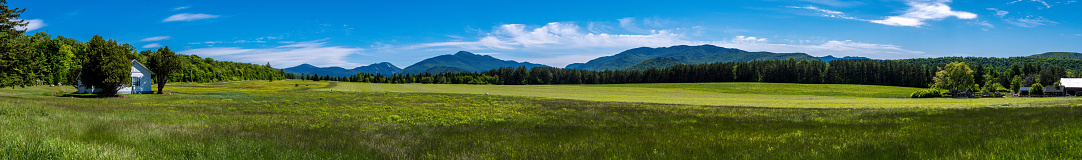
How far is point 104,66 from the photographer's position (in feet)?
137

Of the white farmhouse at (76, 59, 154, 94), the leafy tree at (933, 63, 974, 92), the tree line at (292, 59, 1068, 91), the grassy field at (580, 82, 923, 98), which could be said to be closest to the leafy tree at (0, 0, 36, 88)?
the white farmhouse at (76, 59, 154, 94)

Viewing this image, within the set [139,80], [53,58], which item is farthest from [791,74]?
[53,58]

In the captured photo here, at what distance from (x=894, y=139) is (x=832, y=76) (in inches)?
6911

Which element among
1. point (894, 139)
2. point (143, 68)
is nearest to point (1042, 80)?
point (894, 139)

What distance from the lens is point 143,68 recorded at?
2082 inches

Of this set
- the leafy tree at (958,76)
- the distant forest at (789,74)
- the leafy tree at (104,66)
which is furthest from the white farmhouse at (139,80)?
the distant forest at (789,74)

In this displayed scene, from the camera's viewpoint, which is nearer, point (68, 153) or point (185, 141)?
point (68, 153)

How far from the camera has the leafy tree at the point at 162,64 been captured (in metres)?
51.9

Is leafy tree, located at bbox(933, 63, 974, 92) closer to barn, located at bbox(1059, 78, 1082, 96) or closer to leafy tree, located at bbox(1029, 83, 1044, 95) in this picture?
barn, located at bbox(1059, 78, 1082, 96)

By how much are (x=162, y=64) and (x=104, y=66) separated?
1077 centimetres

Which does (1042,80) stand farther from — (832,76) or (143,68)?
(143,68)

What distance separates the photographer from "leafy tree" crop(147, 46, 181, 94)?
170 feet

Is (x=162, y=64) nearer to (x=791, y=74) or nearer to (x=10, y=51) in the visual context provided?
(x=10, y=51)

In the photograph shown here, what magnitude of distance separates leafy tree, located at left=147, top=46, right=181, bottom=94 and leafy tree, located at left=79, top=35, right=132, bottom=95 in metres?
8.94
